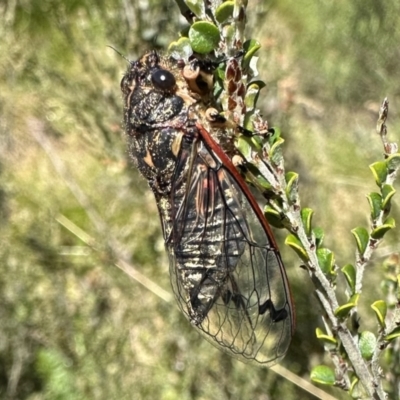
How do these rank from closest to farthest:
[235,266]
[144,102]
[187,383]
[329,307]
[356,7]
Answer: [329,307], [235,266], [144,102], [187,383], [356,7]

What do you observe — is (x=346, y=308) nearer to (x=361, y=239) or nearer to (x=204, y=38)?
(x=361, y=239)

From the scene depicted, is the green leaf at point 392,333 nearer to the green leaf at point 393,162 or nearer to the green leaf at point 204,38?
the green leaf at point 393,162

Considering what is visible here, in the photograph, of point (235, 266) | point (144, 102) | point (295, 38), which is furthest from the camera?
point (295, 38)

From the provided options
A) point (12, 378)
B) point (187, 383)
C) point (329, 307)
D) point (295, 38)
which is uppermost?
point (295, 38)

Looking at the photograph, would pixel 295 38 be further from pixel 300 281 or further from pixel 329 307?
pixel 329 307

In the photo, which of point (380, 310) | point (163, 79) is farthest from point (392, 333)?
point (163, 79)

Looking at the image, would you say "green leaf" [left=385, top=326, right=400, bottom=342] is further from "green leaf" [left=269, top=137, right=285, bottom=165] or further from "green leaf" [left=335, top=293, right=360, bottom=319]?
"green leaf" [left=269, top=137, right=285, bottom=165]

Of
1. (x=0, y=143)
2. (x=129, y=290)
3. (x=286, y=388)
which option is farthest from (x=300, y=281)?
(x=0, y=143)
